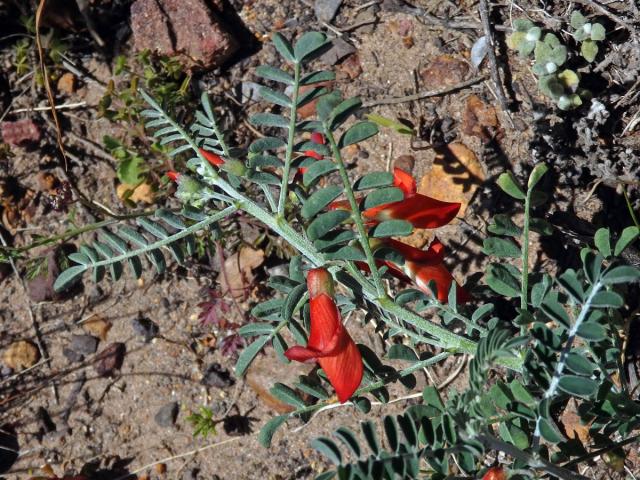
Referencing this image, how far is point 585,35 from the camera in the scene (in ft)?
7.83

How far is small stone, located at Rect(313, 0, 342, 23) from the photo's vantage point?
2924 millimetres

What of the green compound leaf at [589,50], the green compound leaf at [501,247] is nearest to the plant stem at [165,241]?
the green compound leaf at [501,247]

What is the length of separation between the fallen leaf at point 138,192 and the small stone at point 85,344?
61 centimetres

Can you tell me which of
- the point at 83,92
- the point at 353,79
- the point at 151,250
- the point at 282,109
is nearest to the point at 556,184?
the point at 353,79

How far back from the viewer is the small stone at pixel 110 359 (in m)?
2.95

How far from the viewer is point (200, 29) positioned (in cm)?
291

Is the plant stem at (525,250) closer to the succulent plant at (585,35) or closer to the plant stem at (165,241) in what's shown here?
the plant stem at (165,241)

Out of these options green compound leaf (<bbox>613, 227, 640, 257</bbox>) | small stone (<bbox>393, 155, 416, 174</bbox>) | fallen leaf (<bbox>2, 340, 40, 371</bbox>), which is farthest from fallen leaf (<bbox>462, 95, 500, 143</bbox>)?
fallen leaf (<bbox>2, 340, 40, 371</bbox>)

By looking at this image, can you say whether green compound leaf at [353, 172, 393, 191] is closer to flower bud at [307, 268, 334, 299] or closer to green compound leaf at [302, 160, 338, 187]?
green compound leaf at [302, 160, 338, 187]

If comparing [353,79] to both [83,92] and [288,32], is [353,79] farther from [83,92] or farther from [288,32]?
[83,92]

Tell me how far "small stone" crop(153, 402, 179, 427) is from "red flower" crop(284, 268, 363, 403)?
139 centimetres

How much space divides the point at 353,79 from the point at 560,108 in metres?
0.84

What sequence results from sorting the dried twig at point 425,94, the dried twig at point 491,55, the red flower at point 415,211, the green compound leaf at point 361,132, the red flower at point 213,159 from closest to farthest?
1. the green compound leaf at point 361,132
2. the red flower at point 415,211
3. the red flower at point 213,159
4. the dried twig at point 491,55
5. the dried twig at point 425,94

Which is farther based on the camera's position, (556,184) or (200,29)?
(200,29)
